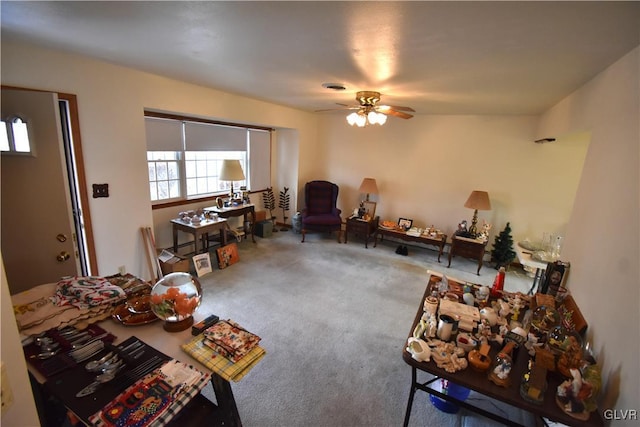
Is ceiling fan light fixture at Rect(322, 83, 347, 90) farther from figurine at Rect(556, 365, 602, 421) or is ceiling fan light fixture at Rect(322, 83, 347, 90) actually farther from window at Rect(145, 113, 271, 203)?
figurine at Rect(556, 365, 602, 421)

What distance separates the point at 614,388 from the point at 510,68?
1.96 metres

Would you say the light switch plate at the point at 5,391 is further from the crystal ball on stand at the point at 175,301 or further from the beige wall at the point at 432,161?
the beige wall at the point at 432,161

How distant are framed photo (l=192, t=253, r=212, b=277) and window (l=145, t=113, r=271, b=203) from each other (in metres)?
1.02

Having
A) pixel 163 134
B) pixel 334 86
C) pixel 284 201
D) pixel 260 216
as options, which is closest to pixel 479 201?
pixel 334 86

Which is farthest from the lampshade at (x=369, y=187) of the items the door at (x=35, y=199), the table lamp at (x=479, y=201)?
the door at (x=35, y=199)

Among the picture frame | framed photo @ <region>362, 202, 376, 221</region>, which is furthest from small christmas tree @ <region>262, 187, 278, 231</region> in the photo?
framed photo @ <region>362, 202, 376, 221</region>

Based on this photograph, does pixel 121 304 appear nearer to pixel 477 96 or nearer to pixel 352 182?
pixel 477 96

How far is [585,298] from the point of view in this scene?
66.0 inches

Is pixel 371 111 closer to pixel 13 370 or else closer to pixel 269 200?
pixel 13 370

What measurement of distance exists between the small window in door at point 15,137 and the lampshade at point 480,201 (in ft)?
15.7

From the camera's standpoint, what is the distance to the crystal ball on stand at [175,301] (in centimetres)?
137

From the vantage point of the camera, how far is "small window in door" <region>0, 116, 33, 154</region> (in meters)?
1.90

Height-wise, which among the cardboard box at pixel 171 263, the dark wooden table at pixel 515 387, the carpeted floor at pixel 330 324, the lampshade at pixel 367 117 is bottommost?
the carpeted floor at pixel 330 324

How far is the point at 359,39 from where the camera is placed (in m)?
1.59
